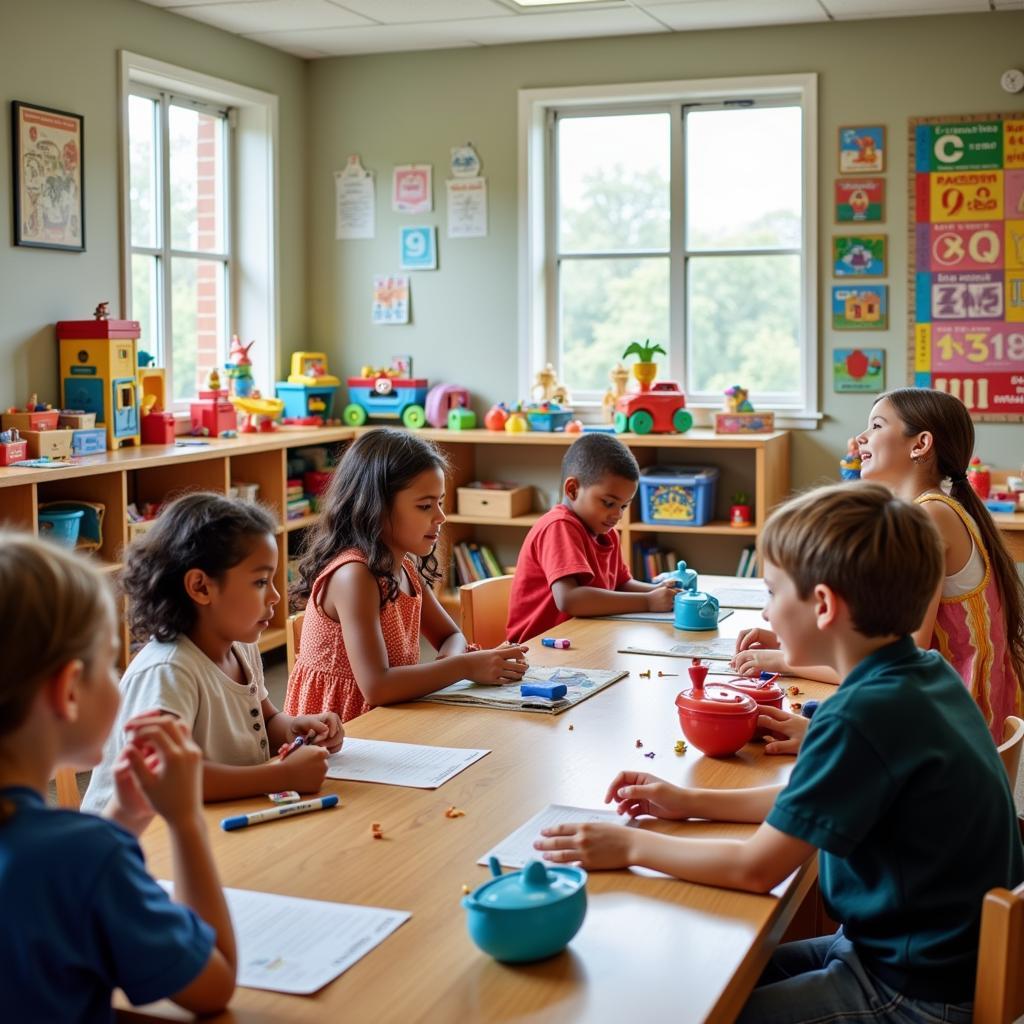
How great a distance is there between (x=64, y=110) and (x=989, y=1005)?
165 inches

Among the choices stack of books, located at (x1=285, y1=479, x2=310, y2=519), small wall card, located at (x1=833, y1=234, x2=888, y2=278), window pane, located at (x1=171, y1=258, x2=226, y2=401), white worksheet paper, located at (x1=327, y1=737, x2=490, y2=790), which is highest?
small wall card, located at (x1=833, y1=234, x2=888, y2=278)

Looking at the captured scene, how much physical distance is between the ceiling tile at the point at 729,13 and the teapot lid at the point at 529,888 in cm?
414

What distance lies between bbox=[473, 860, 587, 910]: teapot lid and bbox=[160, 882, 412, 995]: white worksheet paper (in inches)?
4.8

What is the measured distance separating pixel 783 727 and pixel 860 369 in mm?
3498

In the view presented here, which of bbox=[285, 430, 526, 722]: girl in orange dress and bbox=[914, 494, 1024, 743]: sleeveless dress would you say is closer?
bbox=[285, 430, 526, 722]: girl in orange dress

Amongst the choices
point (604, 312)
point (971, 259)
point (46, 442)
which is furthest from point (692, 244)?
point (46, 442)

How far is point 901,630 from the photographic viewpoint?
1.45 m

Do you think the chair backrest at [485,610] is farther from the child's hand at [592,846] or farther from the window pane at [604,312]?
the window pane at [604,312]

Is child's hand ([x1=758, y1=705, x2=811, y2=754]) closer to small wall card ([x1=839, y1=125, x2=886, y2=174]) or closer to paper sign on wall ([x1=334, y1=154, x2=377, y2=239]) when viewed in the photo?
small wall card ([x1=839, y1=125, x2=886, y2=174])

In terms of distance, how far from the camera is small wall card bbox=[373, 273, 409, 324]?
5840 mm

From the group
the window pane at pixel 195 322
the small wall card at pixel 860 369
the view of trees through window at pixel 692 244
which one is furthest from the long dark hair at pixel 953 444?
the window pane at pixel 195 322

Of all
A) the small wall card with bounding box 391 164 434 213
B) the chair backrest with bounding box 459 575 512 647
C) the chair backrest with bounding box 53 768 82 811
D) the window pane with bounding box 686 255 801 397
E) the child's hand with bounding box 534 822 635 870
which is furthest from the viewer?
the small wall card with bounding box 391 164 434 213

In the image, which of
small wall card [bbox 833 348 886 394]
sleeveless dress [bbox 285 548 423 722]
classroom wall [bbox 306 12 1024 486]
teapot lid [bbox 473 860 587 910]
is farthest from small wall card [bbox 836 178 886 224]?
teapot lid [bbox 473 860 587 910]

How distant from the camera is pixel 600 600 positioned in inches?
119
